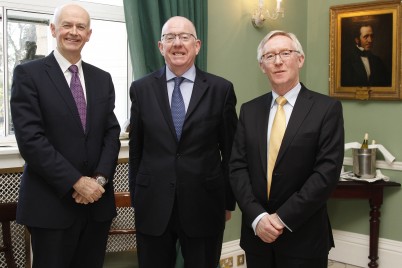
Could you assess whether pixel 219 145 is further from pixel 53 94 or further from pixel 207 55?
pixel 207 55

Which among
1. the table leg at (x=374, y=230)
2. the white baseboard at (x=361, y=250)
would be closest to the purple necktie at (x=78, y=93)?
the table leg at (x=374, y=230)

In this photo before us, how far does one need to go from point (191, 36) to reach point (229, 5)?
1547 millimetres

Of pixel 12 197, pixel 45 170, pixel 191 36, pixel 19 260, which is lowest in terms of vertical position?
pixel 19 260

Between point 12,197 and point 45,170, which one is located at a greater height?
point 45,170

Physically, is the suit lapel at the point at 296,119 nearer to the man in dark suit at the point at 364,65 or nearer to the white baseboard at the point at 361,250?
the man in dark suit at the point at 364,65

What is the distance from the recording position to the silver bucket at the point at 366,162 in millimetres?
3771

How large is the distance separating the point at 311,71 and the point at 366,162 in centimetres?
101

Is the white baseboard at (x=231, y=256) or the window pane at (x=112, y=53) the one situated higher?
the window pane at (x=112, y=53)

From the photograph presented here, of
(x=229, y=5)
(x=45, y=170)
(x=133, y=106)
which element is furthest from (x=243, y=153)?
(x=229, y=5)

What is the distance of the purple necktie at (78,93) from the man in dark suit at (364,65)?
2.62 meters

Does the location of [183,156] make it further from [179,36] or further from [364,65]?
[364,65]

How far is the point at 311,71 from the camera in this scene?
14.4 feet

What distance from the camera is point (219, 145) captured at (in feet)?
7.91

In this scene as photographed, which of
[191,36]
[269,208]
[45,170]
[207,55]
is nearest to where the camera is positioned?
[45,170]
